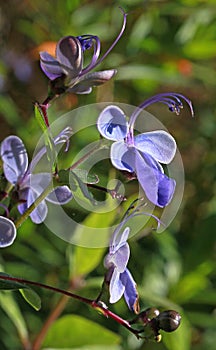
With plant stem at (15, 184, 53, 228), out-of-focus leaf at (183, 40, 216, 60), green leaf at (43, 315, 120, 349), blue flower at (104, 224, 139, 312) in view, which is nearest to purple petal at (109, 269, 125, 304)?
blue flower at (104, 224, 139, 312)

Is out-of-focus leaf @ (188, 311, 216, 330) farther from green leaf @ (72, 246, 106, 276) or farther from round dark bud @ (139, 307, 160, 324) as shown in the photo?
round dark bud @ (139, 307, 160, 324)

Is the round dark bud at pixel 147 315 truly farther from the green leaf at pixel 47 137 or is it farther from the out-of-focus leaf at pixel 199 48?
the out-of-focus leaf at pixel 199 48

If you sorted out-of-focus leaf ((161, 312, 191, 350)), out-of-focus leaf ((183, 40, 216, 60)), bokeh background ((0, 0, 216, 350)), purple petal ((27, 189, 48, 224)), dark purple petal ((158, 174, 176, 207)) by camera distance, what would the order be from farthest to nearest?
out-of-focus leaf ((183, 40, 216, 60)), bokeh background ((0, 0, 216, 350)), out-of-focus leaf ((161, 312, 191, 350)), purple petal ((27, 189, 48, 224)), dark purple petal ((158, 174, 176, 207))

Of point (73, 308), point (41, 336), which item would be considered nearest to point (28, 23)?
point (73, 308)

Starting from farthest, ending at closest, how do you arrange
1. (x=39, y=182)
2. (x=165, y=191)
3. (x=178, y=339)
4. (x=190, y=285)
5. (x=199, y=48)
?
(x=199, y=48), (x=190, y=285), (x=178, y=339), (x=39, y=182), (x=165, y=191)

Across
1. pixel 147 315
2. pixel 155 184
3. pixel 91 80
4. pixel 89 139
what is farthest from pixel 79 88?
pixel 89 139

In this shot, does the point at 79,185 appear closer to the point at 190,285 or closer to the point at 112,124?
the point at 112,124

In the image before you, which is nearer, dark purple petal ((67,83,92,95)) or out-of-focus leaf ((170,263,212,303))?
dark purple petal ((67,83,92,95))
